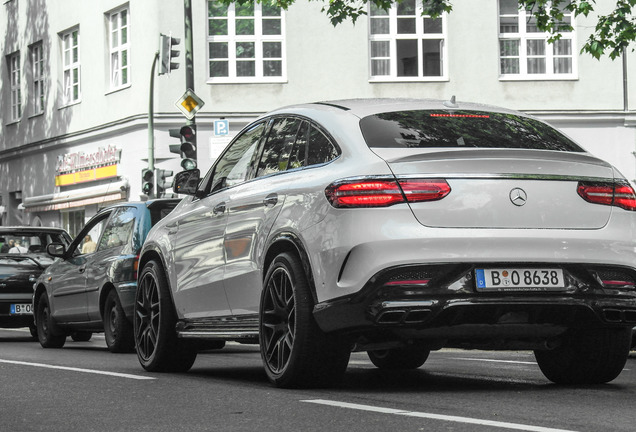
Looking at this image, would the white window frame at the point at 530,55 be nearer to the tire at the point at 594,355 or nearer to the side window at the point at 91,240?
the side window at the point at 91,240

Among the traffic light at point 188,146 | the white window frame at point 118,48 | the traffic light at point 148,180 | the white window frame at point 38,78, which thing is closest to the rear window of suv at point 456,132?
the traffic light at point 188,146

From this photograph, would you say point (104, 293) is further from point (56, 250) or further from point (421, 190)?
point (421, 190)

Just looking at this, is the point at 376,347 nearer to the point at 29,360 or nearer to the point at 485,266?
the point at 485,266

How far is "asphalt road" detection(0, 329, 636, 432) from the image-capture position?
653cm

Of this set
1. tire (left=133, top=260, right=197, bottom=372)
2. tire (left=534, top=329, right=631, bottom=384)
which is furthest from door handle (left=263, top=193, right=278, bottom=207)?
tire (left=534, top=329, right=631, bottom=384)

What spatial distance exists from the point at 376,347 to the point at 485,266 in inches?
33.1

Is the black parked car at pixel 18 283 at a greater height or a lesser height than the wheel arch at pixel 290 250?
lesser

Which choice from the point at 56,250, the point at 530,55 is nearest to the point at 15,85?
the point at 530,55

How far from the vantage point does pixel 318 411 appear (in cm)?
698

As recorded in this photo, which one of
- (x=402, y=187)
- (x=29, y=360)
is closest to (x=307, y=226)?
(x=402, y=187)

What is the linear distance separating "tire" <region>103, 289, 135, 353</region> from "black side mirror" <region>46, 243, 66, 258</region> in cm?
110

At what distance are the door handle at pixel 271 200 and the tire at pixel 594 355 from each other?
1.97 meters

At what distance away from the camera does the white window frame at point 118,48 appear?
33.6 m

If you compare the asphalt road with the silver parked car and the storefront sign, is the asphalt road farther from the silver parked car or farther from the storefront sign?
the storefront sign
